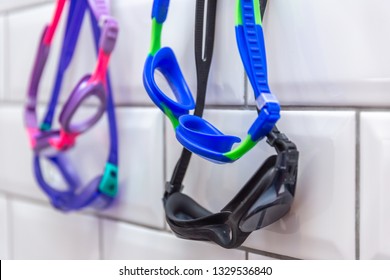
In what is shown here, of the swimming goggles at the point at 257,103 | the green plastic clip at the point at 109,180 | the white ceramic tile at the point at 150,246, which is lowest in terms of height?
the white ceramic tile at the point at 150,246

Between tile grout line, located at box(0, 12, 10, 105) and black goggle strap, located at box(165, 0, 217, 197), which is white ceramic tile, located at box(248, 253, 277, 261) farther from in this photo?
tile grout line, located at box(0, 12, 10, 105)

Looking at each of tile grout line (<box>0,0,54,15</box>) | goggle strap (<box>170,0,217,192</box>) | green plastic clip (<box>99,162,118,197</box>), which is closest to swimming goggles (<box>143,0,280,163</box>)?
goggle strap (<box>170,0,217,192</box>)

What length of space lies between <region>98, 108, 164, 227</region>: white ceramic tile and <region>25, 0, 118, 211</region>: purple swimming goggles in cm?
1

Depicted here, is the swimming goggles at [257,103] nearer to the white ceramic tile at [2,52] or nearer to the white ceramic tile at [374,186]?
the white ceramic tile at [374,186]

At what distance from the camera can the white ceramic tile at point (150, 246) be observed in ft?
1.43

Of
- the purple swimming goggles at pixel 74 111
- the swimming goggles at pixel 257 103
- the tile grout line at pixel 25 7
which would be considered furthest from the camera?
the tile grout line at pixel 25 7

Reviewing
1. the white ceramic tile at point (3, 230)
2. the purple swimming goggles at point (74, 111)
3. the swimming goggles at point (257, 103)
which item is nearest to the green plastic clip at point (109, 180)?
the purple swimming goggles at point (74, 111)

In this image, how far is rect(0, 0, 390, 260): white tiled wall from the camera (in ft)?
1.16

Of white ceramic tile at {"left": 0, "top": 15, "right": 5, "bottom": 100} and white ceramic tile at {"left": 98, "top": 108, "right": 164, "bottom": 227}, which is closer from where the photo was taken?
white ceramic tile at {"left": 98, "top": 108, "right": 164, "bottom": 227}

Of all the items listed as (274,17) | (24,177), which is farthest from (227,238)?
(24,177)

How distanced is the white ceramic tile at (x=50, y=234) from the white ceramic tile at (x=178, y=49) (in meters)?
0.15

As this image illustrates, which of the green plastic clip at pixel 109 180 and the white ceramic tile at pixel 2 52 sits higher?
the white ceramic tile at pixel 2 52

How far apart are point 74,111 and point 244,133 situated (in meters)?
0.16
